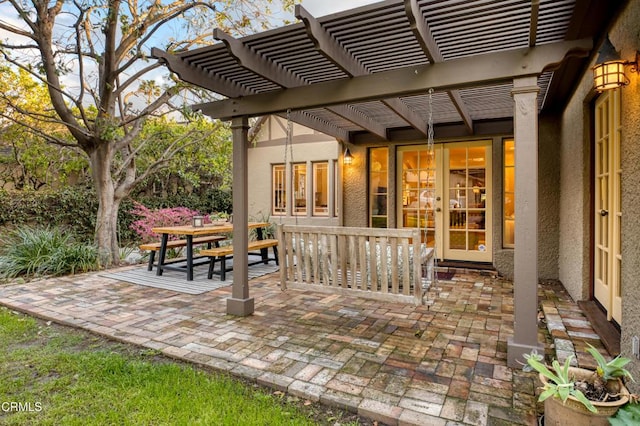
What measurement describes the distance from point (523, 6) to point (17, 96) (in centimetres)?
1037

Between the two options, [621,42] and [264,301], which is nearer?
[621,42]

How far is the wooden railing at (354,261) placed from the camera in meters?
2.95

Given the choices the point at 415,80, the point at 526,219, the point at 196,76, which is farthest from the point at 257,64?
the point at 526,219

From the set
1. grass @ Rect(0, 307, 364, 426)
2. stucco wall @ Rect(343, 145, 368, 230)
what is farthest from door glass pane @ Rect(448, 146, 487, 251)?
grass @ Rect(0, 307, 364, 426)

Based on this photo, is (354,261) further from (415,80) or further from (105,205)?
(105,205)

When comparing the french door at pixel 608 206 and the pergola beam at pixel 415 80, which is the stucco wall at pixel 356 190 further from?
the french door at pixel 608 206

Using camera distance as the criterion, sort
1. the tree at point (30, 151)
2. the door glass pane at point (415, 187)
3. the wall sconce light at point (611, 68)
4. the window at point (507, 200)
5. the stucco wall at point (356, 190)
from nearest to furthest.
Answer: the wall sconce light at point (611, 68) < the window at point (507, 200) < the door glass pane at point (415, 187) < the stucco wall at point (356, 190) < the tree at point (30, 151)

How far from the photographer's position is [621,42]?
240cm

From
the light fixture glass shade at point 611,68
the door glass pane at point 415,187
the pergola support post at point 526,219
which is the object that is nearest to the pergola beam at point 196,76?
the pergola support post at point 526,219

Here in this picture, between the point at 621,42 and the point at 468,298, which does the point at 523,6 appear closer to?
the point at 621,42

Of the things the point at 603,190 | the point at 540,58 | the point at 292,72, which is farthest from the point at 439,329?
the point at 292,72

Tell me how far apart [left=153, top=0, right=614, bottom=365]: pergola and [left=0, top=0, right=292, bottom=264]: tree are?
306 cm

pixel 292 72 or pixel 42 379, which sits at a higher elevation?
pixel 292 72

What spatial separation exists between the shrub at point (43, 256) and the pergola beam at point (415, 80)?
393cm
